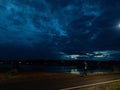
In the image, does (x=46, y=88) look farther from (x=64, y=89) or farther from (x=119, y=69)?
(x=119, y=69)

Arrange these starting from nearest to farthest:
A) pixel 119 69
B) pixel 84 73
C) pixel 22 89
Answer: pixel 22 89, pixel 84 73, pixel 119 69

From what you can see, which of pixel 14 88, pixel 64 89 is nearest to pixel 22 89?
pixel 14 88

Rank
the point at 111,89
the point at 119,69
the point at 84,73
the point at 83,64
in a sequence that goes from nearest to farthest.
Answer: the point at 111,89
the point at 84,73
the point at 83,64
the point at 119,69

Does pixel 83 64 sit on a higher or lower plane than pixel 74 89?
higher

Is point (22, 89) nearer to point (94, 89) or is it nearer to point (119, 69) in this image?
point (94, 89)

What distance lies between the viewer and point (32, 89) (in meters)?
13.5

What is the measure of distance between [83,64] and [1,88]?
15701 mm

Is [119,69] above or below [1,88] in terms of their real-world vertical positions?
above

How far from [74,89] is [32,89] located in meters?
2.81

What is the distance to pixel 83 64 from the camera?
27672 millimetres

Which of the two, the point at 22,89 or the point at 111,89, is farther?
the point at 111,89

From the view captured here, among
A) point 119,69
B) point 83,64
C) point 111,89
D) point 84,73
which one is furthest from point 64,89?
A: point 119,69

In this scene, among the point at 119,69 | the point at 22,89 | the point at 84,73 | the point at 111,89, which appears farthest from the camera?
the point at 119,69

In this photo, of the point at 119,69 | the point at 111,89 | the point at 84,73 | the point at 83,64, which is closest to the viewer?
the point at 111,89
